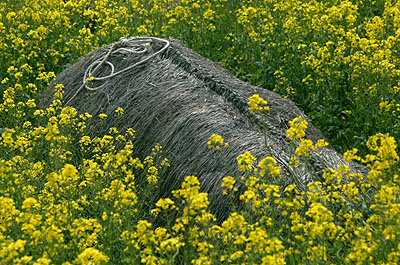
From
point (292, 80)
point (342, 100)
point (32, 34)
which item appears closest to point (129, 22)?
point (32, 34)

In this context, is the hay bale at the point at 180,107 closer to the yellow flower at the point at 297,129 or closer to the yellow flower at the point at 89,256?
the yellow flower at the point at 297,129

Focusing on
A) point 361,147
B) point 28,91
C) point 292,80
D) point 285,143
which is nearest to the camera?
point 285,143

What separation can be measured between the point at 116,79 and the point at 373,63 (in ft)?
8.27

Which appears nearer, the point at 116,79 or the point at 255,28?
the point at 116,79

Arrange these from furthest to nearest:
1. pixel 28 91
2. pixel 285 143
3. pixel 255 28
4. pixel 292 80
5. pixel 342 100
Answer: pixel 255 28 < pixel 28 91 < pixel 292 80 < pixel 342 100 < pixel 285 143

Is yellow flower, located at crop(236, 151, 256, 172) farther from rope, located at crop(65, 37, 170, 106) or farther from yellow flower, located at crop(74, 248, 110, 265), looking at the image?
rope, located at crop(65, 37, 170, 106)

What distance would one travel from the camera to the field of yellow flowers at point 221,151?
11.0 feet

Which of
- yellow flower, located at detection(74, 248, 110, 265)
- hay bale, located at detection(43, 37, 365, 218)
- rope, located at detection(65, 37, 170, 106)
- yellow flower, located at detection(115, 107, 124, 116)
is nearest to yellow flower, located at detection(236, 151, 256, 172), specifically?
hay bale, located at detection(43, 37, 365, 218)

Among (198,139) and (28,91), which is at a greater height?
(198,139)

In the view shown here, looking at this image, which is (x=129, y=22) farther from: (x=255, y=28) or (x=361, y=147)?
(x=361, y=147)

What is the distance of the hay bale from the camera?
4.70m

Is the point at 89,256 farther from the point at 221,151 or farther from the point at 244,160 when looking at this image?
the point at 221,151

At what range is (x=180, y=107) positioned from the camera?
18.0 feet

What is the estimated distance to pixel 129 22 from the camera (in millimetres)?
9250
